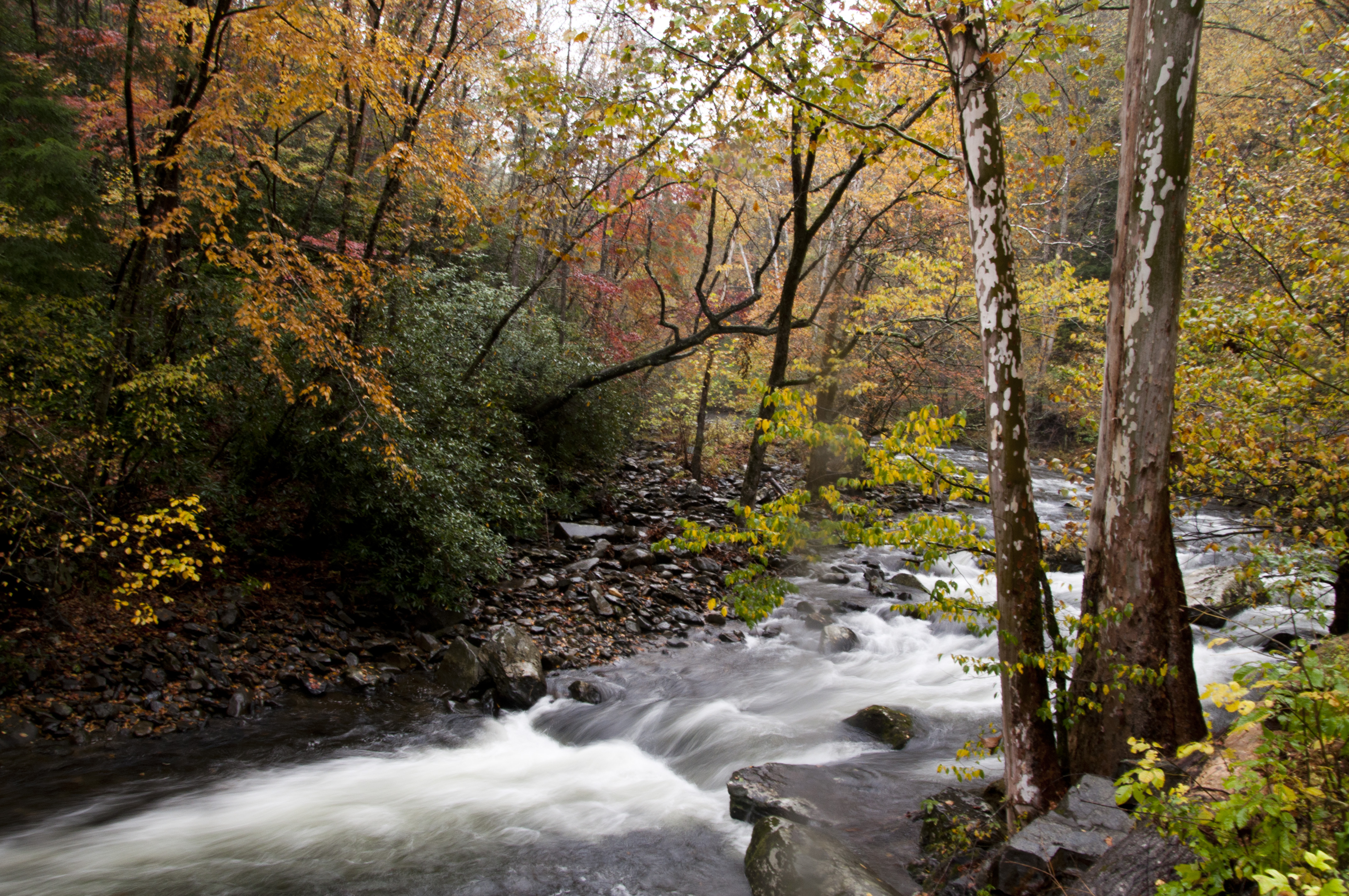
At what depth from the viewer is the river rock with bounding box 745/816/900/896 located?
14.1ft

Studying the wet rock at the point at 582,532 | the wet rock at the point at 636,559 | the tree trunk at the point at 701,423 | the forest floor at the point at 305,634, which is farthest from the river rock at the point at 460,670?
the tree trunk at the point at 701,423

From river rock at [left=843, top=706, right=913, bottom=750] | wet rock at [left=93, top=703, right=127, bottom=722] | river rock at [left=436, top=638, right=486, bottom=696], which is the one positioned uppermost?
wet rock at [left=93, top=703, right=127, bottom=722]

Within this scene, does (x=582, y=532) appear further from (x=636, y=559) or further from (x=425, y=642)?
(x=425, y=642)

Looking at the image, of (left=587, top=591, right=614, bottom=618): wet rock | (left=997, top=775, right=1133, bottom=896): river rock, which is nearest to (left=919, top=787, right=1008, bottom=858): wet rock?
(left=997, top=775, right=1133, bottom=896): river rock

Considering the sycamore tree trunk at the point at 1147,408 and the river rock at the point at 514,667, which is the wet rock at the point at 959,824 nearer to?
the sycamore tree trunk at the point at 1147,408

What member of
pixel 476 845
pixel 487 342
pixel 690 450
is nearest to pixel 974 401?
pixel 690 450

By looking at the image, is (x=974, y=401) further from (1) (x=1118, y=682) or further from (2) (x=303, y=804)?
(2) (x=303, y=804)

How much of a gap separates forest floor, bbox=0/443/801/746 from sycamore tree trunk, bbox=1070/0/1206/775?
634 cm

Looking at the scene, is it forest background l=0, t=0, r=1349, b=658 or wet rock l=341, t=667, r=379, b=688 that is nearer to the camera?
forest background l=0, t=0, r=1349, b=658

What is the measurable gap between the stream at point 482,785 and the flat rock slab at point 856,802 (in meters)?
0.12

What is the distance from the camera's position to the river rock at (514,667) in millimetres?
7801

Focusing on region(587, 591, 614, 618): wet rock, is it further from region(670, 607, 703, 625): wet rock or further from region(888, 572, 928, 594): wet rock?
region(888, 572, 928, 594): wet rock

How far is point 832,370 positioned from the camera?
45.8 ft

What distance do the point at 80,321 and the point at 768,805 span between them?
24.8 feet
